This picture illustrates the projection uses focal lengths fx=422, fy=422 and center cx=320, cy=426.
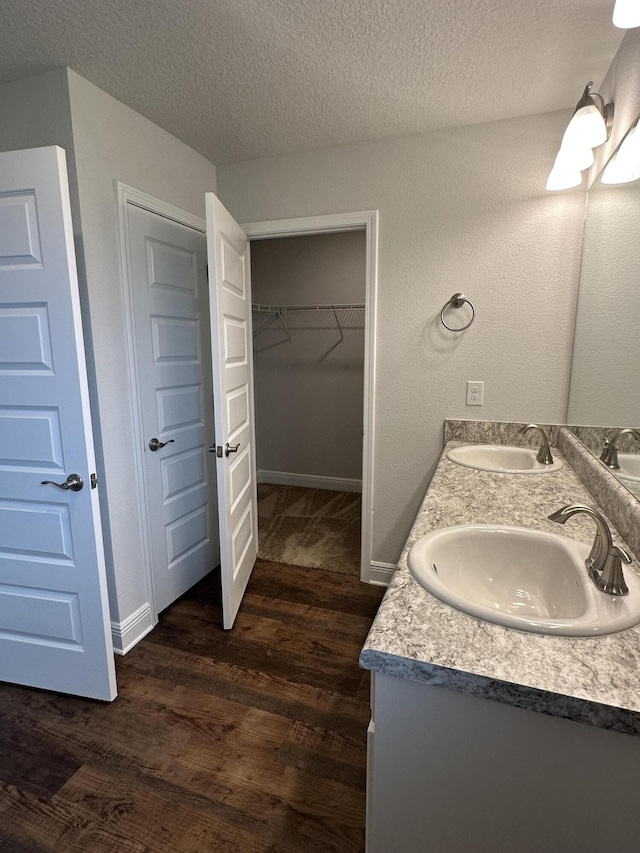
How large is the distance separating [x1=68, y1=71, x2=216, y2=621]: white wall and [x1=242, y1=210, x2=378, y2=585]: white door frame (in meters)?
0.59

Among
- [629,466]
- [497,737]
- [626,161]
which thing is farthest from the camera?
[626,161]

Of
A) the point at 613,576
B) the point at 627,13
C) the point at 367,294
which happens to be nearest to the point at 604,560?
the point at 613,576

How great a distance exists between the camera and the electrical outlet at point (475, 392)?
2.18 metres

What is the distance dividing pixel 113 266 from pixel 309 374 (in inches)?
92.5

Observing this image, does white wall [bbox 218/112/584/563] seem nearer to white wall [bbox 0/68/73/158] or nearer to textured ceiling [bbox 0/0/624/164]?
textured ceiling [bbox 0/0/624/164]

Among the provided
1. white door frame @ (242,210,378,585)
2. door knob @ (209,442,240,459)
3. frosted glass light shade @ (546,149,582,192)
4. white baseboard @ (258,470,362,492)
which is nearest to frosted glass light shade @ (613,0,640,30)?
frosted glass light shade @ (546,149,582,192)

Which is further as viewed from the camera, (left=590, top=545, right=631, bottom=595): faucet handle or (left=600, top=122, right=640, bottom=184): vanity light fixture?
(left=600, top=122, right=640, bottom=184): vanity light fixture

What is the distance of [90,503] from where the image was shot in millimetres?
1523

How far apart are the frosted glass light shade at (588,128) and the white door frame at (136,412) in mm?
1742

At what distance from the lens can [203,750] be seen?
4.84 feet

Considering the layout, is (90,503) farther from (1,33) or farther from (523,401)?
(523,401)

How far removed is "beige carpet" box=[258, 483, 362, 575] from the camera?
9.23 ft

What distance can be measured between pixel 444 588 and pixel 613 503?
0.70m

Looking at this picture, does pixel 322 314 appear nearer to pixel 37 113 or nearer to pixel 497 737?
pixel 37 113
